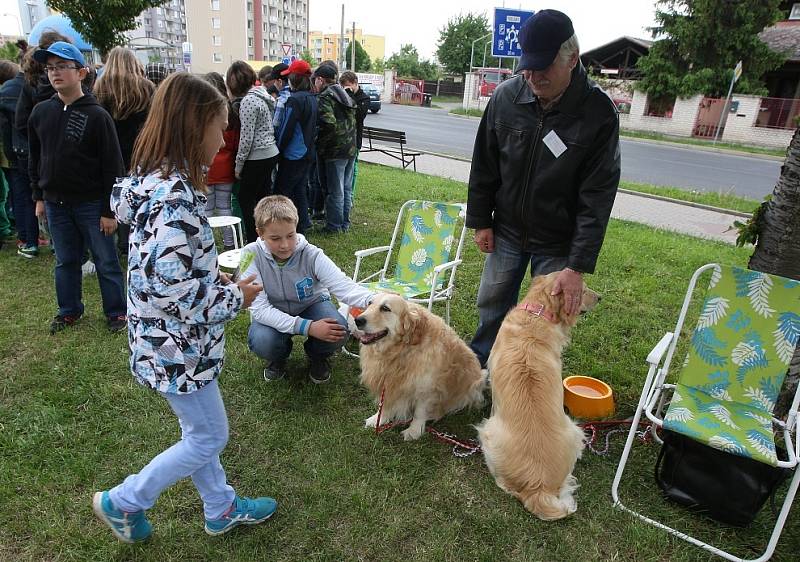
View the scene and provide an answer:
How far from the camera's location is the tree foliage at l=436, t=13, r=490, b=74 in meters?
56.4

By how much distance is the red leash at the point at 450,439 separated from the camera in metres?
3.06

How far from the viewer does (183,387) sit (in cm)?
190

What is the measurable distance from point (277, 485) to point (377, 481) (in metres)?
0.55

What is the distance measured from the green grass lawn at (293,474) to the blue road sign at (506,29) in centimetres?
635

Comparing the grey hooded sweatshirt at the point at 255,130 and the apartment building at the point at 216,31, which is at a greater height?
the apartment building at the point at 216,31

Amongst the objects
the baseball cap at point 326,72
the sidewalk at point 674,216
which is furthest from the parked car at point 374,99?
the baseball cap at point 326,72

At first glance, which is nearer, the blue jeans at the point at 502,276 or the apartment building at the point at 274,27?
the blue jeans at the point at 502,276

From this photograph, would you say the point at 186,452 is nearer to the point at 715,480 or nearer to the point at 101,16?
the point at 715,480

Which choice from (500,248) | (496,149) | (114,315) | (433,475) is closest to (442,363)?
(433,475)

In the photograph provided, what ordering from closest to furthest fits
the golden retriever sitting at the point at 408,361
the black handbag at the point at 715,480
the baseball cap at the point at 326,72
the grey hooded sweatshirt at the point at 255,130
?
the black handbag at the point at 715,480 < the golden retriever sitting at the point at 408,361 < the grey hooded sweatshirt at the point at 255,130 < the baseball cap at the point at 326,72

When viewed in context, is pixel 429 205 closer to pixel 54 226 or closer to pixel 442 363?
pixel 442 363

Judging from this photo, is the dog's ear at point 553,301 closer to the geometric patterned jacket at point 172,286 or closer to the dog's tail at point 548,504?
the dog's tail at point 548,504

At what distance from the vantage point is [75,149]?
12.1ft

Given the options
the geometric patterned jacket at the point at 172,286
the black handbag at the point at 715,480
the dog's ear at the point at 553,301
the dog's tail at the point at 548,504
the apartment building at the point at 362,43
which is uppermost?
the apartment building at the point at 362,43
